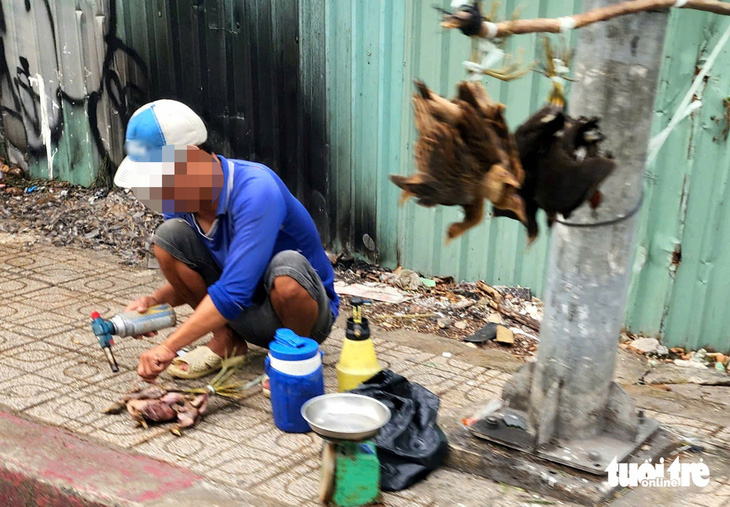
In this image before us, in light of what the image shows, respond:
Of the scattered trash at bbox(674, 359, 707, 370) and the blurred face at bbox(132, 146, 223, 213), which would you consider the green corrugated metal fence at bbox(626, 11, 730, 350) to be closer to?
the scattered trash at bbox(674, 359, 707, 370)

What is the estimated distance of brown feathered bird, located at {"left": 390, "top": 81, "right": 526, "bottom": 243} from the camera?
2.06m

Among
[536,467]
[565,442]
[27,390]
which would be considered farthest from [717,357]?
[27,390]

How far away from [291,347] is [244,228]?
55cm

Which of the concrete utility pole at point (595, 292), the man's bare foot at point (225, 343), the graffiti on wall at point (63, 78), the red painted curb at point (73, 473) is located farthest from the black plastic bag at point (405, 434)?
the graffiti on wall at point (63, 78)

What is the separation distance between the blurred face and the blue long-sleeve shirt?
68 millimetres

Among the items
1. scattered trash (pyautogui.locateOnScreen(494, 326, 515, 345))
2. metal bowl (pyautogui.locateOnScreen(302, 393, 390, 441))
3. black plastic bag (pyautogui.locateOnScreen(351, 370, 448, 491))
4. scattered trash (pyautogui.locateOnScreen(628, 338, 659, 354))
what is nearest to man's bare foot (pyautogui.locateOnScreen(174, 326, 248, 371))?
black plastic bag (pyautogui.locateOnScreen(351, 370, 448, 491))

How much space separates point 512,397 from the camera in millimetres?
2938

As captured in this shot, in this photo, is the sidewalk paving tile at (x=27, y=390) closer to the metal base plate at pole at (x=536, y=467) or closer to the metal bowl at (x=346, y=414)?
the metal bowl at (x=346, y=414)

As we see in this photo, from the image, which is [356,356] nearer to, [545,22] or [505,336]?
[505,336]

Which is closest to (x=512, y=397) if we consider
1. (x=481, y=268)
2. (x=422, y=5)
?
(x=481, y=268)

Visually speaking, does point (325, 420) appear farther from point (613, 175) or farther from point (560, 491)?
point (613, 175)

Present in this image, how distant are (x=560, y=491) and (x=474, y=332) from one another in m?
1.88

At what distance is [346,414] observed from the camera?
2715 millimetres

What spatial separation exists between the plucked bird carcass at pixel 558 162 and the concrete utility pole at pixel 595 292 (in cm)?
25
